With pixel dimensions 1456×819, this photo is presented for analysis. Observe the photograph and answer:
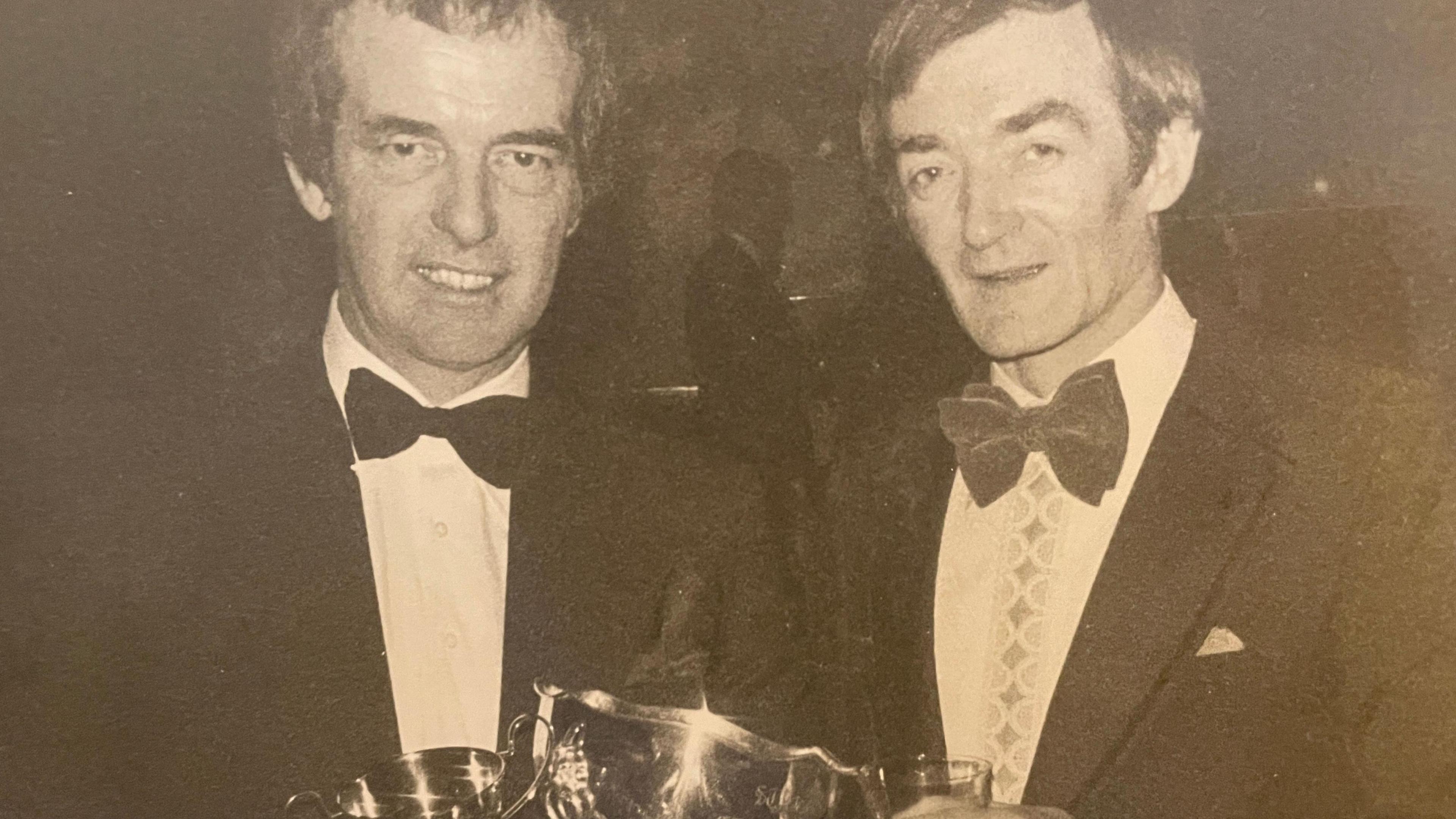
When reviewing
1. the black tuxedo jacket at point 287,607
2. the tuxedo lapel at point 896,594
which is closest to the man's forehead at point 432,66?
the black tuxedo jacket at point 287,607

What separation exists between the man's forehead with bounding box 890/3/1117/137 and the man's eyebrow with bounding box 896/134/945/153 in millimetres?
18

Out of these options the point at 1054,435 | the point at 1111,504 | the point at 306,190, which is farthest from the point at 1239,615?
the point at 306,190

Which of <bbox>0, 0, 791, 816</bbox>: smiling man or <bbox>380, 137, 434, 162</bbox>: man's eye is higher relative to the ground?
<bbox>380, 137, 434, 162</bbox>: man's eye

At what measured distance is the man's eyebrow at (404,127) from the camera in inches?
103

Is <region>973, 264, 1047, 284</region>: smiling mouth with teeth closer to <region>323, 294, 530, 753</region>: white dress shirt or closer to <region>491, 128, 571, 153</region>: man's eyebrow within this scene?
<region>491, 128, 571, 153</region>: man's eyebrow

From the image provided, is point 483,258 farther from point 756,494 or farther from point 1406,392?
point 1406,392

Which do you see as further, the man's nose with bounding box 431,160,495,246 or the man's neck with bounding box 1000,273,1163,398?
the man's neck with bounding box 1000,273,1163,398

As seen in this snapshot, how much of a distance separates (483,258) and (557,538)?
64 cm

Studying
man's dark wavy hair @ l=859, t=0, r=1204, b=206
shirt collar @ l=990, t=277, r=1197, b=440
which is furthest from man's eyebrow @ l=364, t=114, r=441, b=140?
shirt collar @ l=990, t=277, r=1197, b=440

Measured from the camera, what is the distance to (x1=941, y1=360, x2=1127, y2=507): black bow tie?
2705 mm

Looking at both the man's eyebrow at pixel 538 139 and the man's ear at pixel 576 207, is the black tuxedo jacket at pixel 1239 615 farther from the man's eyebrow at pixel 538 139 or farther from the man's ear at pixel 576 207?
the man's eyebrow at pixel 538 139

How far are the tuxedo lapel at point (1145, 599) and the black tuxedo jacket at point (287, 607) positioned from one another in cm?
64

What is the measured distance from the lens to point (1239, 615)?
269 centimetres

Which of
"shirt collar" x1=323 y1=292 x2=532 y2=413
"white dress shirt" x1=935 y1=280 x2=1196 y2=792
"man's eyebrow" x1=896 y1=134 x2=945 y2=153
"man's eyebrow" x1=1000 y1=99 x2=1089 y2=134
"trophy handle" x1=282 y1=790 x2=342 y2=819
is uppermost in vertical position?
"man's eyebrow" x1=1000 y1=99 x2=1089 y2=134
